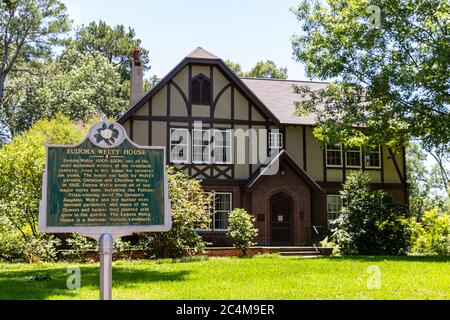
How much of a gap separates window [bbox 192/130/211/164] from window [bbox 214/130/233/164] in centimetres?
36

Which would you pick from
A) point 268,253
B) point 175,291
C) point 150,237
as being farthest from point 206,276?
point 268,253

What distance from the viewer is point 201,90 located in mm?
26078

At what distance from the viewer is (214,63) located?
25.8 m

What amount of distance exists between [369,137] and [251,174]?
6541 mm

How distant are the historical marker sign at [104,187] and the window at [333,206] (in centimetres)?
2005

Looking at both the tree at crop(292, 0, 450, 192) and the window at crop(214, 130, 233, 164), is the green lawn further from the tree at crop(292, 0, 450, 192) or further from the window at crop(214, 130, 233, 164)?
the window at crop(214, 130, 233, 164)

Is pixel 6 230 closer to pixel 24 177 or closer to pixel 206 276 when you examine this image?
pixel 24 177

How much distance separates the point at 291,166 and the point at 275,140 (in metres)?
2.19

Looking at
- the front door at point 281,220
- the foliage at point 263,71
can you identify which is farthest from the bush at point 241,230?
the foliage at point 263,71

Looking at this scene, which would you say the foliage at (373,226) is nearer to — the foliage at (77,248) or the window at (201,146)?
the window at (201,146)

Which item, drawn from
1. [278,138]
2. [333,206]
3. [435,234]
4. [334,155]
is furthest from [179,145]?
[435,234]

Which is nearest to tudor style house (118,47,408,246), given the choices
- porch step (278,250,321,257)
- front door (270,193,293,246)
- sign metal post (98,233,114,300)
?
front door (270,193,293,246)

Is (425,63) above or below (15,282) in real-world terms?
above

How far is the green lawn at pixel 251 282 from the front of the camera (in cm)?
979
